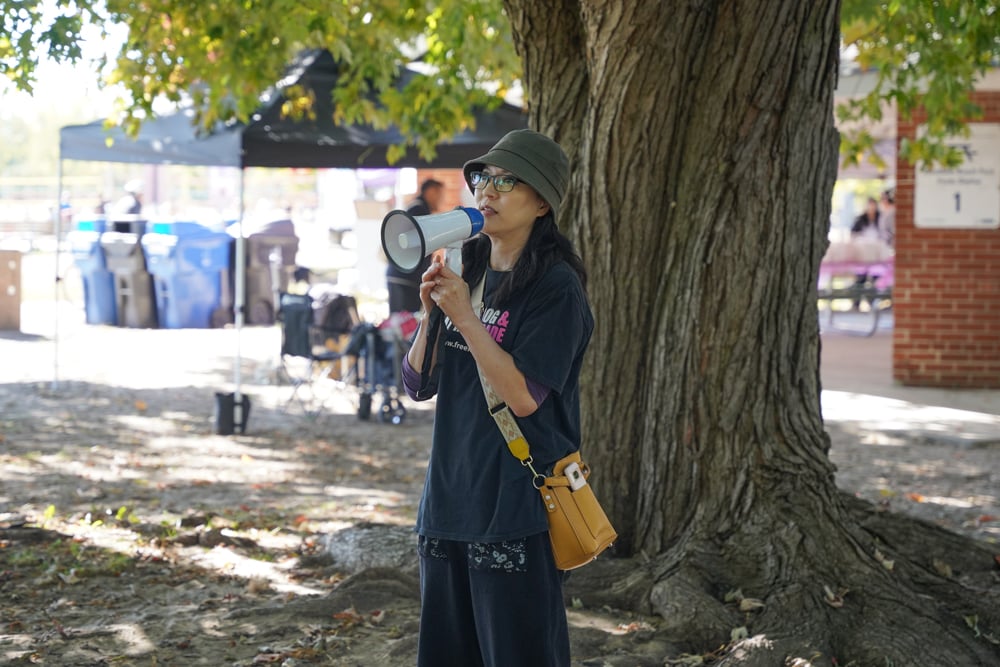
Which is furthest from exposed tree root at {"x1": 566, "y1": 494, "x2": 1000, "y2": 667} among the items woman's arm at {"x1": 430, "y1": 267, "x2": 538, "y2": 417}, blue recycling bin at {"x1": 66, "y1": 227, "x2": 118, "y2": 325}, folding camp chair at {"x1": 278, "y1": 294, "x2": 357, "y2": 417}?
blue recycling bin at {"x1": 66, "y1": 227, "x2": 118, "y2": 325}

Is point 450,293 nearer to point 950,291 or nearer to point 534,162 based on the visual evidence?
point 534,162

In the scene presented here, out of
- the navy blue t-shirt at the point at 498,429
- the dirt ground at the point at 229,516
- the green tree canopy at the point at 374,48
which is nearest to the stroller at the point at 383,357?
the dirt ground at the point at 229,516

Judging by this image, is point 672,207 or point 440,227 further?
point 672,207

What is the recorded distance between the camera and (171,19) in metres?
8.83

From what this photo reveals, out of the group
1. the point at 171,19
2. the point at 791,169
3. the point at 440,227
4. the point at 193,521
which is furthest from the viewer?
the point at 171,19

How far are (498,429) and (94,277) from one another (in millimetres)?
17029

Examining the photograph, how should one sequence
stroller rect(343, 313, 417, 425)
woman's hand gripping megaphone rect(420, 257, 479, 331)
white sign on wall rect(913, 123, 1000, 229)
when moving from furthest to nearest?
white sign on wall rect(913, 123, 1000, 229)
stroller rect(343, 313, 417, 425)
woman's hand gripping megaphone rect(420, 257, 479, 331)

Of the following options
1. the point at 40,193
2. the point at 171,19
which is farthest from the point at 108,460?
the point at 40,193

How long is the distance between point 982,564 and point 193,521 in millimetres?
4202

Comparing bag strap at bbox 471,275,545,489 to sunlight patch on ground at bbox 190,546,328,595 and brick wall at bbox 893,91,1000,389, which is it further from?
brick wall at bbox 893,91,1000,389

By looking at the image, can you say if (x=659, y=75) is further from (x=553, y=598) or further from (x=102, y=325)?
(x=102, y=325)

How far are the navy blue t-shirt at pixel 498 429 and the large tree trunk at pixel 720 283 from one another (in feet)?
6.62

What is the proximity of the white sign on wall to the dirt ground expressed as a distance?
2785 mm

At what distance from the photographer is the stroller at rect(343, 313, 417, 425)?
36.4ft
